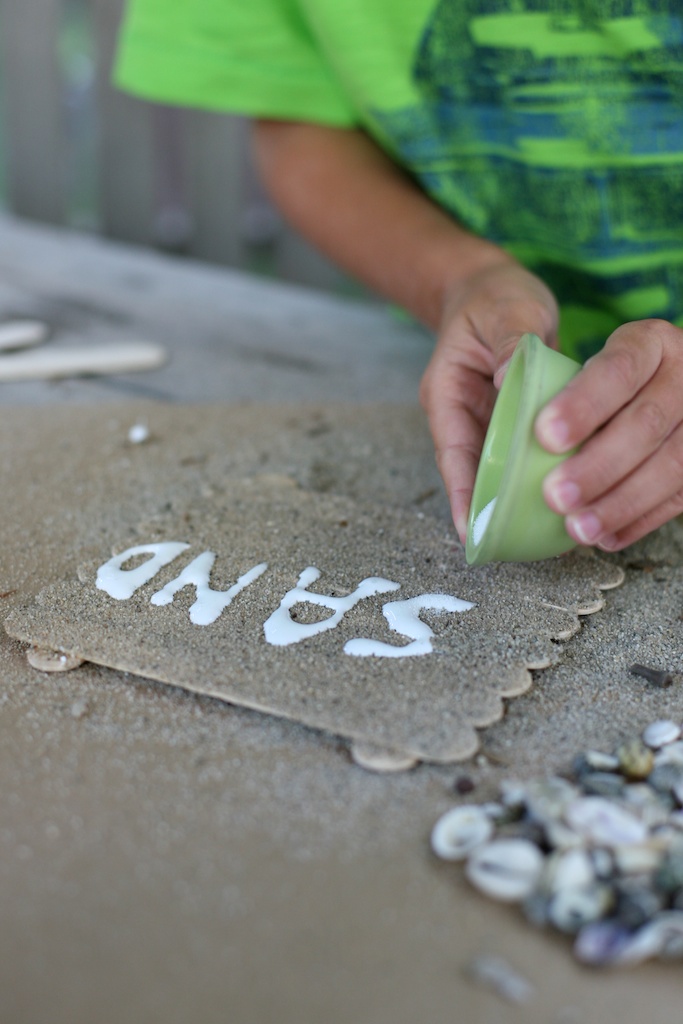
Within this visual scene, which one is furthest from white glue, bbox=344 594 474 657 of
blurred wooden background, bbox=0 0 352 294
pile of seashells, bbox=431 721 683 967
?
blurred wooden background, bbox=0 0 352 294

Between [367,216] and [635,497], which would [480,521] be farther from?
[367,216]

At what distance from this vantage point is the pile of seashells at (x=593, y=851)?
1.31 ft

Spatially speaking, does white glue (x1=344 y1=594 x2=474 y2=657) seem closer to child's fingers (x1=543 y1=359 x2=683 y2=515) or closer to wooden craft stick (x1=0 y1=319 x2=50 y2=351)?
child's fingers (x1=543 y1=359 x2=683 y2=515)

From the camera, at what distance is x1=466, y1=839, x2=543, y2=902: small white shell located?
42 centimetres

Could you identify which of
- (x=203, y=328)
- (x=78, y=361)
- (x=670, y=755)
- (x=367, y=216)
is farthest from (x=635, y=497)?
(x=203, y=328)

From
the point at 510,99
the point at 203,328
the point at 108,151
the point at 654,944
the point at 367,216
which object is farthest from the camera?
the point at 108,151

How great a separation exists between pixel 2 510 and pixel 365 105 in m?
0.56

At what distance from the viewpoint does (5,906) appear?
413 millimetres

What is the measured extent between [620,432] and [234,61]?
78cm

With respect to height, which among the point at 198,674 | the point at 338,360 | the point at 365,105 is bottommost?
the point at 338,360

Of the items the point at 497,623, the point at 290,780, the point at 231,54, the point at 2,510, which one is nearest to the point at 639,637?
the point at 497,623

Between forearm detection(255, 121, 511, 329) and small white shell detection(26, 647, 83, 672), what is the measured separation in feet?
1.65

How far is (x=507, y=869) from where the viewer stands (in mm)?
426

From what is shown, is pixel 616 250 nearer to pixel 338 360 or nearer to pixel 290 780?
pixel 338 360
